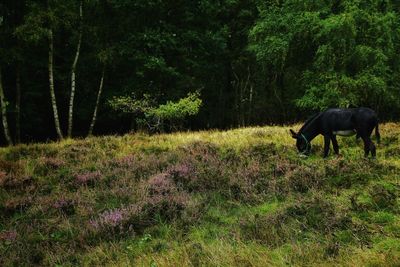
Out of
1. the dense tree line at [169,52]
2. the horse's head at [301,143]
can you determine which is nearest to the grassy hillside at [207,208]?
the horse's head at [301,143]

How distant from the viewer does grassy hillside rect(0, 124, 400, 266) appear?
22.6 ft

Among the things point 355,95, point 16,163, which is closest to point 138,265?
point 16,163

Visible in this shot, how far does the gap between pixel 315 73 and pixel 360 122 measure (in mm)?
19263

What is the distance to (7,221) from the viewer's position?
31.7 feet

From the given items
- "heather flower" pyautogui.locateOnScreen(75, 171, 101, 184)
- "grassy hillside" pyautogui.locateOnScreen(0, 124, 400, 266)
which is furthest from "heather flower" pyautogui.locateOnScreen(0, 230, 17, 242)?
"heather flower" pyautogui.locateOnScreen(75, 171, 101, 184)

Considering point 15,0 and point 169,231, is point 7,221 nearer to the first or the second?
point 169,231

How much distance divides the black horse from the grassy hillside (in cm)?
52

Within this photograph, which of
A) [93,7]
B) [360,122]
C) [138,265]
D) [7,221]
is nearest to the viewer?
[138,265]

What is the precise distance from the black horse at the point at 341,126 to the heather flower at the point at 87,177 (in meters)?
6.49

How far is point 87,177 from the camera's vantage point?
40.9ft

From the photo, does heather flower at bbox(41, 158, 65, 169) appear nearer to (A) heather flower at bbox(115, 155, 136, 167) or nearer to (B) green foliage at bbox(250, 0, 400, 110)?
(A) heather flower at bbox(115, 155, 136, 167)

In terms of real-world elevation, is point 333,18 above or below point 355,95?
above

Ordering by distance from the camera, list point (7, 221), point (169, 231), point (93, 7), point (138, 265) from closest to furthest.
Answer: point (138, 265), point (169, 231), point (7, 221), point (93, 7)

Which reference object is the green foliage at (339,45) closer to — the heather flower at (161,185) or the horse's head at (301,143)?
the horse's head at (301,143)
